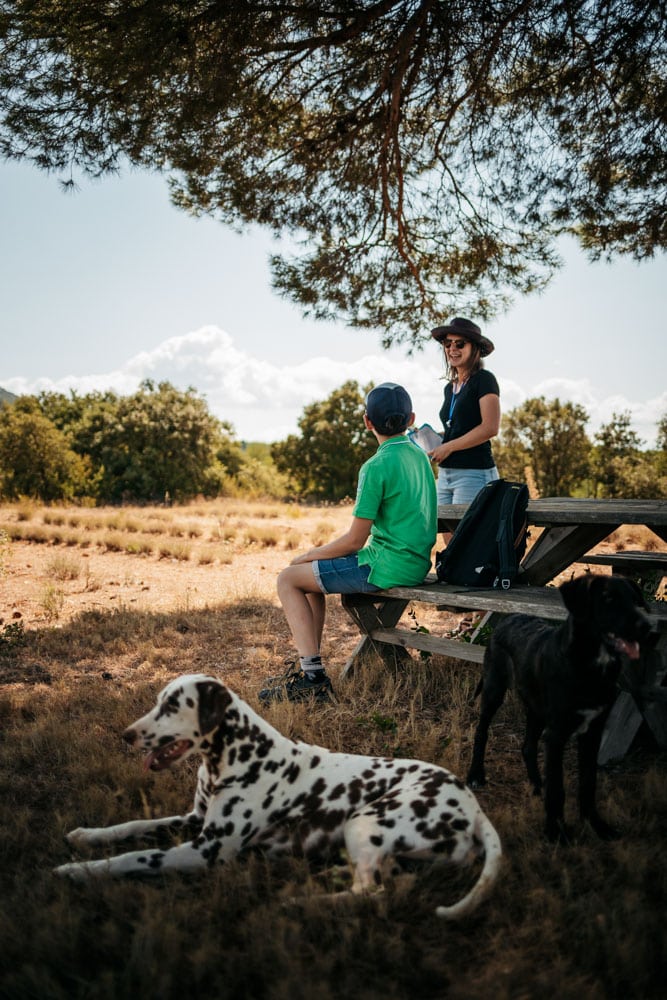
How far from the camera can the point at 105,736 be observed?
13.8 feet

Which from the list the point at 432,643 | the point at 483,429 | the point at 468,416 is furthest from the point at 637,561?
the point at 432,643

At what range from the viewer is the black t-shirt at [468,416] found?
18.4ft

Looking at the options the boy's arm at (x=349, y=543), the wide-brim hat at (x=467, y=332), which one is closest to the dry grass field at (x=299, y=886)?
the boy's arm at (x=349, y=543)

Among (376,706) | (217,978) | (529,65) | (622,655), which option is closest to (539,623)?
(622,655)

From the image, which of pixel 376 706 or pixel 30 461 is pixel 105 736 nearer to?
pixel 376 706

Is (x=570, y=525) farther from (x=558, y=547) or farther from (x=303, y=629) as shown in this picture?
(x=303, y=629)

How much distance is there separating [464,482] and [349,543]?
5.18ft

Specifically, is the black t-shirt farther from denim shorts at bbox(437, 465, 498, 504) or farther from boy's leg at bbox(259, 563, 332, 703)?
boy's leg at bbox(259, 563, 332, 703)

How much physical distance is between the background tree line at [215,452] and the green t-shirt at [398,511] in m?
19.3

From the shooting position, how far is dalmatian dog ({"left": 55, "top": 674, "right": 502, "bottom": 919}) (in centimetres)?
270

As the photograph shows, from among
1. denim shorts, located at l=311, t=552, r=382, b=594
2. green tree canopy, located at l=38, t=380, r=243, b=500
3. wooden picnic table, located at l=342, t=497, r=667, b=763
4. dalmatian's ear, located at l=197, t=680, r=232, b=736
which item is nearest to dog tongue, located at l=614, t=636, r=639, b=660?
wooden picnic table, located at l=342, t=497, r=667, b=763

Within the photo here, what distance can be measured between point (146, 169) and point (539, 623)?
7.17 m

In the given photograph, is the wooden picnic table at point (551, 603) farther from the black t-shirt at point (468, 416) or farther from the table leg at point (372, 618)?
the black t-shirt at point (468, 416)

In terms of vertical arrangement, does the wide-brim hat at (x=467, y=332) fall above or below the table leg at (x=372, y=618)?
above
